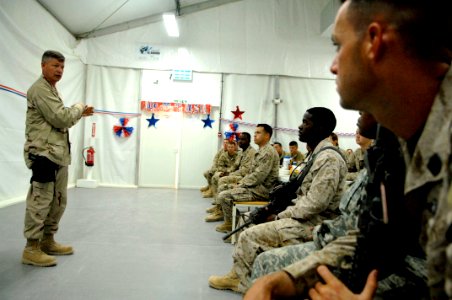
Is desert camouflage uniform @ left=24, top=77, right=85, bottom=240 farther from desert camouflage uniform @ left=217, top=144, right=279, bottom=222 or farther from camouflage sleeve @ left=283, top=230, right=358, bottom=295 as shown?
camouflage sleeve @ left=283, top=230, right=358, bottom=295

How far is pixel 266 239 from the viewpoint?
172 centimetres

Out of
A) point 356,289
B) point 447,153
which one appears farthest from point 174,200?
point 447,153

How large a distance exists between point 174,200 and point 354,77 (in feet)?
15.7

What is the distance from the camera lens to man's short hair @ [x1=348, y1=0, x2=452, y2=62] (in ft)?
1.75

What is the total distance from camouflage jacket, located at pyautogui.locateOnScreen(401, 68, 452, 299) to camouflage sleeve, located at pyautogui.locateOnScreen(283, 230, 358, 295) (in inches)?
11.0

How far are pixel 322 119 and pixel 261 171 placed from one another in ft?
4.18

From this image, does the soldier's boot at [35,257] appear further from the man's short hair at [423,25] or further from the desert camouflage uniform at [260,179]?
the man's short hair at [423,25]

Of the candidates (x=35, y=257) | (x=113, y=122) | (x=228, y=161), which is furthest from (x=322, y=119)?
(x=113, y=122)

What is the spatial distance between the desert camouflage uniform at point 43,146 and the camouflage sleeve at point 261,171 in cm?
169

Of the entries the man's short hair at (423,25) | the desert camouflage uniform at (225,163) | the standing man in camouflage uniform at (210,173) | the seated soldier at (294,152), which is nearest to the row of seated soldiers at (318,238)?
the man's short hair at (423,25)

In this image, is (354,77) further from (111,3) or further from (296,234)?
(111,3)

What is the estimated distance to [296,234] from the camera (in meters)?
1.69

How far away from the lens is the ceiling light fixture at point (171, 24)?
5426mm

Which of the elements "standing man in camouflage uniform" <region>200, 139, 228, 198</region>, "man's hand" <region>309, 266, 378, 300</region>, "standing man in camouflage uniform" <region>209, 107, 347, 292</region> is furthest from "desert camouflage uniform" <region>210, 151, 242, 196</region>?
"man's hand" <region>309, 266, 378, 300</region>
